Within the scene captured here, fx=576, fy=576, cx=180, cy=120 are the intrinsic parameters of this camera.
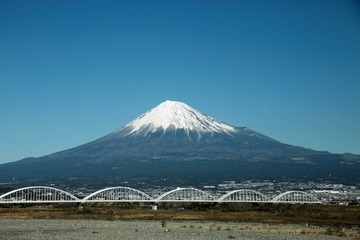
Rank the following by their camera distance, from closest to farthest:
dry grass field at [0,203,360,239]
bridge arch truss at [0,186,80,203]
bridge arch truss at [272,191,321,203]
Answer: dry grass field at [0,203,360,239], bridge arch truss at [0,186,80,203], bridge arch truss at [272,191,321,203]

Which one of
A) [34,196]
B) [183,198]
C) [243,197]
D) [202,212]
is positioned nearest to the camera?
[202,212]

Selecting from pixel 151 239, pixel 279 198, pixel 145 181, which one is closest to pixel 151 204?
pixel 279 198

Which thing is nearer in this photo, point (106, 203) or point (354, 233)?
point (354, 233)

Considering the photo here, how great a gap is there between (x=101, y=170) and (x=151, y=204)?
117023 millimetres

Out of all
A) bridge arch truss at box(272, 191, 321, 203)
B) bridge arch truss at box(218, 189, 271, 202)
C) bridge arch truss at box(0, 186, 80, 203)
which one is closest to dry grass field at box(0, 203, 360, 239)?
bridge arch truss at box(218, 189, 271, 202)

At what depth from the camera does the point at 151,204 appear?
6662cm

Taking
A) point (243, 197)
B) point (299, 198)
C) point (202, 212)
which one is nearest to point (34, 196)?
point (243, 197)

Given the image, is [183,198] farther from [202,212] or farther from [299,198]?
[202,212]

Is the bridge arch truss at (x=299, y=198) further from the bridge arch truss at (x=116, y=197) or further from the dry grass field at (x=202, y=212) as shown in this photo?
the bridge arch truss at (x=116, y=197)

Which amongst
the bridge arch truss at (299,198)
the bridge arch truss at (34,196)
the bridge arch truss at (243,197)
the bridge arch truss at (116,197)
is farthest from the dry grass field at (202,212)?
the bridge arch truss at (299,198)

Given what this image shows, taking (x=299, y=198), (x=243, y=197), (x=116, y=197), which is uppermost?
(x=116, y=197)

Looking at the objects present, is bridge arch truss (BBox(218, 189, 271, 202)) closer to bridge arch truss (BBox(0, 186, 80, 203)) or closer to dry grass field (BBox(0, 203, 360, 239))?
dry grass field (BBox(0, 203, 360, 239))

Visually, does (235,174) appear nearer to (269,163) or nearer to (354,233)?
(269,163)

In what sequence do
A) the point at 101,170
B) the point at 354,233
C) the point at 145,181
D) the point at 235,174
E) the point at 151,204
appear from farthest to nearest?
the point at 101,170
the point at 235,174
the point at 145,181
the point at 151,204
the point at 354,233
